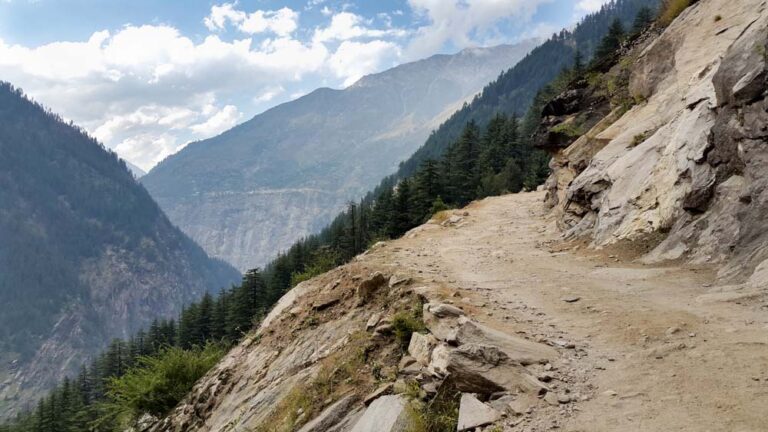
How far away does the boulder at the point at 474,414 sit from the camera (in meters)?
6.25

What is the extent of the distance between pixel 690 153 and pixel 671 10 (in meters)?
16.2

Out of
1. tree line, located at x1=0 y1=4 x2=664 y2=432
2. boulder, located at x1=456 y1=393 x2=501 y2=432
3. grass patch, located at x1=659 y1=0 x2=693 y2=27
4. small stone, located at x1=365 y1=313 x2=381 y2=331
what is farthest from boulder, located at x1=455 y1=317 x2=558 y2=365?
tree line, located at x1=0 y1=4 x2=664 y2=432

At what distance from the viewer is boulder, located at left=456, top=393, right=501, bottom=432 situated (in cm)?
625

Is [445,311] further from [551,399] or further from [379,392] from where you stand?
[551,399]

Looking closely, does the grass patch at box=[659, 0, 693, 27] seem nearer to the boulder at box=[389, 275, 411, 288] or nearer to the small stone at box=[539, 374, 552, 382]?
the boulder at box=[389, 275, 411, 288]

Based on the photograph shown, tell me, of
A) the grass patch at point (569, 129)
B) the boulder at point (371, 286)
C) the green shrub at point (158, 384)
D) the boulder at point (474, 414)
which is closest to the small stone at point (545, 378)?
the boulder at point (474, 414)

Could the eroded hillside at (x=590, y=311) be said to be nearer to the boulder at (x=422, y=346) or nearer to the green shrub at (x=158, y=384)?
the boulder at (x=422, y=346)

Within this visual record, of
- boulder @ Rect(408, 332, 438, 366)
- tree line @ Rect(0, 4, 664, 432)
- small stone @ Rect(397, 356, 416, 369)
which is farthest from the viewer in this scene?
tree line @ Rect(0, 4, 664, 432)

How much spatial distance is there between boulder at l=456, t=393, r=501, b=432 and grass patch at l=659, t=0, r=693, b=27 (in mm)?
24292

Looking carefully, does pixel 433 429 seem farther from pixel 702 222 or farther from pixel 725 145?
pixel 725 145

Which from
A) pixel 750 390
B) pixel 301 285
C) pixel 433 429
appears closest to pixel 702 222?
pixel 750 390

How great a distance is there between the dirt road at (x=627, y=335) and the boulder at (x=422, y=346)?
138 cm

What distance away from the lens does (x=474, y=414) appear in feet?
21.1

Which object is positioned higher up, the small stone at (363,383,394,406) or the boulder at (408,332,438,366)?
the boulder at (408,332,438,366)
